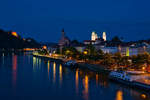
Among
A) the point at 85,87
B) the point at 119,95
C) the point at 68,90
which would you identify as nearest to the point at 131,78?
the point at 119,95

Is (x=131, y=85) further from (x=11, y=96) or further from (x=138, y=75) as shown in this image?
(x=11, y=96)

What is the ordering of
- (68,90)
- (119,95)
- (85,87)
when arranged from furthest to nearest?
(85,87), (68,90), (119,95)

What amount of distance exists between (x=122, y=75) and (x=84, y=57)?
1274 cm

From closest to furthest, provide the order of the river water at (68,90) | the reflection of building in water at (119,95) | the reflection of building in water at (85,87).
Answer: the reflection of building in water at (119,95) < the river water at (68,90) < the reflection of building in water at (85,87)

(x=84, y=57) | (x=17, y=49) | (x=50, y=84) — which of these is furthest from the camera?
(x=17, y=49)

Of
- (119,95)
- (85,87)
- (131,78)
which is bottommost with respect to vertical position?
(119,95)

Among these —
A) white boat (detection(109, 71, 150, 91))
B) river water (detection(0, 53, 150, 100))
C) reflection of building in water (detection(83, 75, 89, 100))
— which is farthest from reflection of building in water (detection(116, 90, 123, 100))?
reflection of building in water (detection(83, 75, 89, 100))

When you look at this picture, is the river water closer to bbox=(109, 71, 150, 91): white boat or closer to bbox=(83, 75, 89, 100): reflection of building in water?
bbox=(83, 75, 89, 100): reflection of building in water

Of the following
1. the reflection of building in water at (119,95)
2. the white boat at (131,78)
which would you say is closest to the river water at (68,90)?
the reflection of building in water at (119,95)

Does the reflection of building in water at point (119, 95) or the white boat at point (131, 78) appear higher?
the white boat at point (131, 78)

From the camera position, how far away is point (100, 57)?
2266 centimetres

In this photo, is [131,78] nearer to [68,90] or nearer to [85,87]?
[85,87]

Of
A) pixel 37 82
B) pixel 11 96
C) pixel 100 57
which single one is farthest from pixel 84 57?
pixel 11 96

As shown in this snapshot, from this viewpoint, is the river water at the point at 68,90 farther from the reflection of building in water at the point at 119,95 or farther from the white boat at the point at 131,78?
the white boat at the point at 131,78
